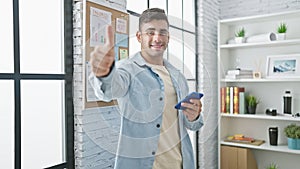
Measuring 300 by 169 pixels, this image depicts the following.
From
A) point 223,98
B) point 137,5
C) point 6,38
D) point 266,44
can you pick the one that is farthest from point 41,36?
point 266,44

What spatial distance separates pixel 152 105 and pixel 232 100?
6.58 feet

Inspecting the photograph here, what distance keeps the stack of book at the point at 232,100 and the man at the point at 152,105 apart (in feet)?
5.93

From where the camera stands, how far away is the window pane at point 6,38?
4.06ft

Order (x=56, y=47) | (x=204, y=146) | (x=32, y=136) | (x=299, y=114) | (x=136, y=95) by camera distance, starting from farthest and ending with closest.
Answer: (x=204, y=146) < (x=299, y=114) < (x=56, y=47) < (x=32, y=136) < (x=136, y=95)

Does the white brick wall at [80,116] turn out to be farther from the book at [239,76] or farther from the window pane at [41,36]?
the book at [239,76]

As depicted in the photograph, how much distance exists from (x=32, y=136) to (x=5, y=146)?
14 centimetres

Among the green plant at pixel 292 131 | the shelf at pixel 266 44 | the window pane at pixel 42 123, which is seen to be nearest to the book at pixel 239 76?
the shelf at pixel 266 44

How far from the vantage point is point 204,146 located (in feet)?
8.94

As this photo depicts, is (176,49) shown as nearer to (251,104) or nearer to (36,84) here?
(36,84)

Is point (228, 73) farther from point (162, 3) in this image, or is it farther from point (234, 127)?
point (162, 3)

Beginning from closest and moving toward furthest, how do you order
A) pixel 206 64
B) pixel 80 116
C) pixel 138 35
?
pixel 138 35
pixel 80 116
pixel 206 64

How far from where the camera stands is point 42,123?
1.43 m

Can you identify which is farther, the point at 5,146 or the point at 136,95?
the point at 5,146

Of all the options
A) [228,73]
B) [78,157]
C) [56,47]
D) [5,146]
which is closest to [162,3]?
[56,47]
